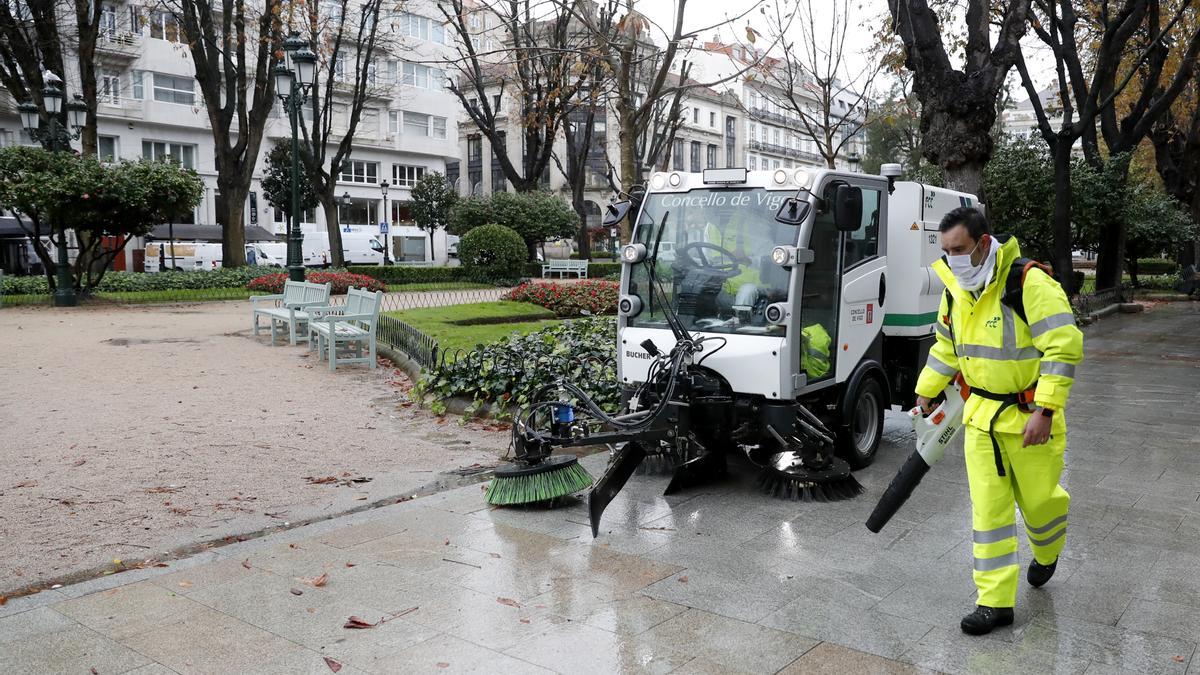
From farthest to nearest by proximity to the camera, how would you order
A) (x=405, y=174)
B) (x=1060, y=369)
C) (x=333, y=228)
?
(x=405, y=174)
(x=333, y=228)
(x=1060, y=369)

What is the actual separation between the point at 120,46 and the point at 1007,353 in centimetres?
4883

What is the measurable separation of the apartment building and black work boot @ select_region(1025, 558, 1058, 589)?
35279mm

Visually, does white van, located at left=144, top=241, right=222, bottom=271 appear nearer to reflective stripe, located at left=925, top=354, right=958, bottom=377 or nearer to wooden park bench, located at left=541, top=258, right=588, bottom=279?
wooden park bench, located at left=541, top=258, right=588, bottom=279

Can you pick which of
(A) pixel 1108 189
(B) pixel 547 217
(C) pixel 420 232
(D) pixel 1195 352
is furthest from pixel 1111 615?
(C) pixel 420 232

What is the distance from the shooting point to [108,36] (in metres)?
43.8

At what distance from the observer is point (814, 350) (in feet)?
20.9

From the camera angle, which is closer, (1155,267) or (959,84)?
(959,84)

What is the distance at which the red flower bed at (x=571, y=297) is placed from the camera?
60.7 ft

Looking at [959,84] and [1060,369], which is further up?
[959,84]

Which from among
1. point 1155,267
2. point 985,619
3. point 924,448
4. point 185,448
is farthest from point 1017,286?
point 1155,267

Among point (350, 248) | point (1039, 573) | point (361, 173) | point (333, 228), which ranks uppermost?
point (361, 173)

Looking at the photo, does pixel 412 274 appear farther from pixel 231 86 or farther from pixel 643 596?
pixel 643 596

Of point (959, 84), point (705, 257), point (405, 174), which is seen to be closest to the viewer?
point (705, 257)

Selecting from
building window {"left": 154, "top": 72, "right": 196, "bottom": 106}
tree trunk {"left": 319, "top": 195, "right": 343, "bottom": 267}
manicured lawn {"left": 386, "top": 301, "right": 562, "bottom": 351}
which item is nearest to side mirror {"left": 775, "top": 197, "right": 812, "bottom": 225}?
manicured lawn {"left": 386, "top": 301, "right": 562, "bottom": 351}
